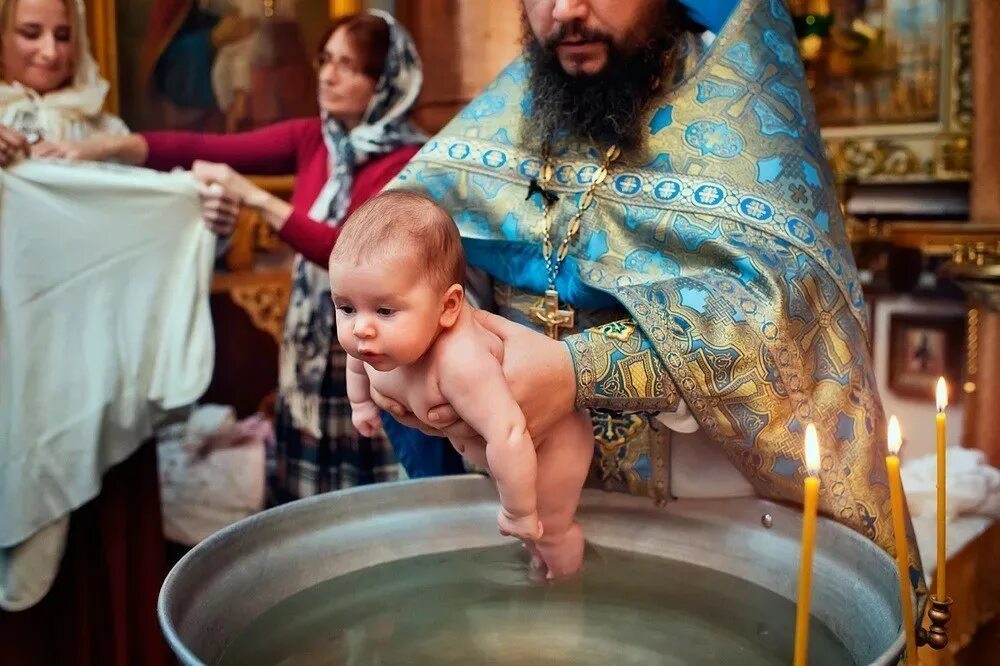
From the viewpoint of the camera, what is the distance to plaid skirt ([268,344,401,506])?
2.52 meters

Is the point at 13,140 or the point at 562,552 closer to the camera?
the point at 562,552

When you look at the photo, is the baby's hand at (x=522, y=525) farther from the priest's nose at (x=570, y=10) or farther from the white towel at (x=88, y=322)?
the white towel at (x=88, y=322)

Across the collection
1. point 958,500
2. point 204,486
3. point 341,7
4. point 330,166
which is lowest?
point 204,486

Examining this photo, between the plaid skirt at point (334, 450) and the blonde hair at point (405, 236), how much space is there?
4.75 ft

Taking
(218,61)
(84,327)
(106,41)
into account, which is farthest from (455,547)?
(218,61)

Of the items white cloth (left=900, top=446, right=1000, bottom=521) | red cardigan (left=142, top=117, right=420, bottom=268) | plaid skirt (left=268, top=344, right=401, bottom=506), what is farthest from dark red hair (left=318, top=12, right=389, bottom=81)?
white cloth (left=900, top=446, right=1000, bottom=521)

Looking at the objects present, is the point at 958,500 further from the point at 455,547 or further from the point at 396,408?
the point at 396,408

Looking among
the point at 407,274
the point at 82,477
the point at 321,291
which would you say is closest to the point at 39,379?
the point at 82,477

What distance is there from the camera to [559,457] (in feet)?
4.16

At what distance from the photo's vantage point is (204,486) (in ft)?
9.14

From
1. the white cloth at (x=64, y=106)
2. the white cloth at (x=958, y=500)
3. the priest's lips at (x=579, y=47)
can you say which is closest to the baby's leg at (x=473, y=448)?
the priest's lips at (x=579, y=47)

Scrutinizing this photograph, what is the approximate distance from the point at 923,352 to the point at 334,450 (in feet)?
6.41

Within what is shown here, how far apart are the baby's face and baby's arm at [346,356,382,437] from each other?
0.77 feet

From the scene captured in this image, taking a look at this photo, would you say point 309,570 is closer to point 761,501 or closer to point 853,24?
point 761,501
